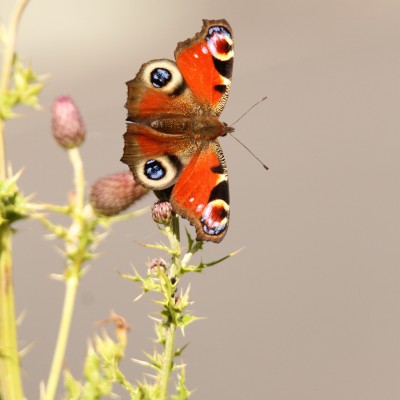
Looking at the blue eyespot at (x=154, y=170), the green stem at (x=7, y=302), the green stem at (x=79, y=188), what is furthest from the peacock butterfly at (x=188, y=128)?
the green stem at (x=7, y=302)

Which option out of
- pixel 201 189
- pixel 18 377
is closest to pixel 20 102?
pixel 201 189

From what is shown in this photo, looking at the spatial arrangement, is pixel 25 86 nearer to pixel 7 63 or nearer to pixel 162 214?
pixel 7 63

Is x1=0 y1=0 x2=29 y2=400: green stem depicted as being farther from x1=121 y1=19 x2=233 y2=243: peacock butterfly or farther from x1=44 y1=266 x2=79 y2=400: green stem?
x1=121 y1=19 x2=233 y2=243: peacock butterfly

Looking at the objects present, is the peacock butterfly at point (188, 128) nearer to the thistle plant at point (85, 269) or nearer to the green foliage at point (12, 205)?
the thistle plant at point (85, 269)

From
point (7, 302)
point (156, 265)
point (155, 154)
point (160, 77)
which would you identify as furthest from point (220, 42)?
point (7, 302)

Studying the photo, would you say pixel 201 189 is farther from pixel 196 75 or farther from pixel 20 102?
pixel 20 102

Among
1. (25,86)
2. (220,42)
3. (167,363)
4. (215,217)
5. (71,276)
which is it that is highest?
(220,42)
